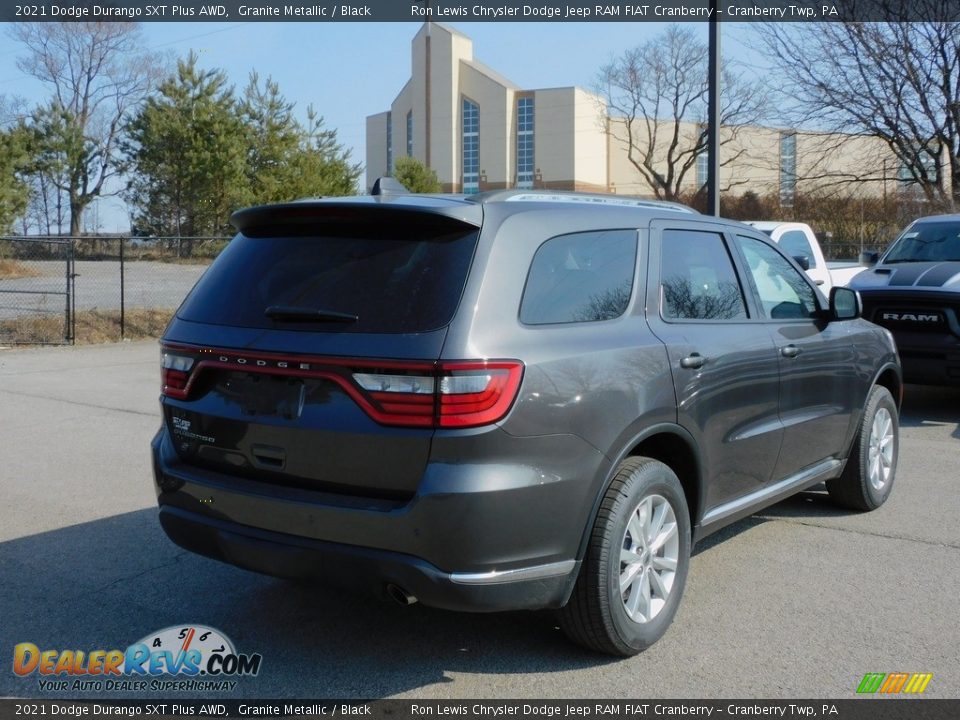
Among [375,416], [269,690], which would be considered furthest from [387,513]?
[269,690]

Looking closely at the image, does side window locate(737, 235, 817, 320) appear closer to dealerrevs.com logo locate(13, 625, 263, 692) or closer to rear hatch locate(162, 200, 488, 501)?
rear hatch locate(162, 200, 488, 501)

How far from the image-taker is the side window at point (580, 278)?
3682 mm

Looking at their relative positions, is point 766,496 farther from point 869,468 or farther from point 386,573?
point 386,573

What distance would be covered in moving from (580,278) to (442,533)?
1.24 metres

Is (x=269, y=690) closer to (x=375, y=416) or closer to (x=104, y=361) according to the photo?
(x=375, y=416)

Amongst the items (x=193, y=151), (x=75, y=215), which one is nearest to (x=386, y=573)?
(x=193, y=151)

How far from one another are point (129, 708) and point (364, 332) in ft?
5.33

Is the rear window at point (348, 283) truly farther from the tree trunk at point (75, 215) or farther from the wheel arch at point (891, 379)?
the tree trunk at point (75, 215)

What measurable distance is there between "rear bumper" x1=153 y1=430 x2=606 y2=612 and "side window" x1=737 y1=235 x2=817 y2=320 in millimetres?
2010

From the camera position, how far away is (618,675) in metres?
3.77

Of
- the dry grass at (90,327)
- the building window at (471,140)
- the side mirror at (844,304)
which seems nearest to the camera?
the side mirror at (844,304)

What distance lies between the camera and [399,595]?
343 centimetres

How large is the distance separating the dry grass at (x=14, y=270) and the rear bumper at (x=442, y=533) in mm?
23240

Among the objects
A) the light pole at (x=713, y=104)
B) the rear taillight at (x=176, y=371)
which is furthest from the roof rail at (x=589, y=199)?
the light pole at (x=713, y=104)
